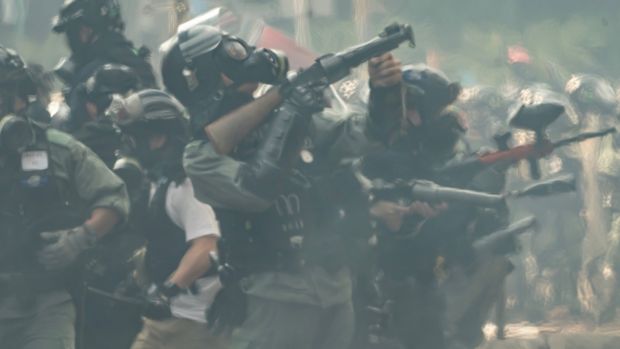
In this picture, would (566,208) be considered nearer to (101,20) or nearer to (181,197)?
(101,20)

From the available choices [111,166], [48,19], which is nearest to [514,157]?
[111,166]

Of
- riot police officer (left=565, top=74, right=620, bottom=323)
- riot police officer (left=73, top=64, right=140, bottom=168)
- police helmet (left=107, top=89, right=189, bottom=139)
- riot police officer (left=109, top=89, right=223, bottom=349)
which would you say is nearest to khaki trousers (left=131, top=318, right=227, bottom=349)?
riot police officer (left=109, top=89, right=223, bottom=349)

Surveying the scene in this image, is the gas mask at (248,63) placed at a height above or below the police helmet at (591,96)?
below

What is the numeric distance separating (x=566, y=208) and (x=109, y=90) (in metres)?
7.45

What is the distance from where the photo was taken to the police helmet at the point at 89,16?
7512mm

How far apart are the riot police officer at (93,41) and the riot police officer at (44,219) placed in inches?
57.5

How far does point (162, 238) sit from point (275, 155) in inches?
26.4

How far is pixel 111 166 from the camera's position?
6.77m

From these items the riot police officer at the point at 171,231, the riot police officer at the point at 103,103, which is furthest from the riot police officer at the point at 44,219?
the riot police officer at the point at 103,103

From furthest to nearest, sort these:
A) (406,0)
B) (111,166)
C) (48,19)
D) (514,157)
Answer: (48,19) → (406,0) → (514,157) → (111,166)

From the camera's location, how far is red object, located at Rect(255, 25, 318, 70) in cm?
805

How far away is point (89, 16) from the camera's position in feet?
24.6

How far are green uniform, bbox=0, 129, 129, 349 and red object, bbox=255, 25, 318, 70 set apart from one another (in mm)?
2251

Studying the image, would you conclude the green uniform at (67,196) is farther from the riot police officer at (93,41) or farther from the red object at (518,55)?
the red object at (518,55)
